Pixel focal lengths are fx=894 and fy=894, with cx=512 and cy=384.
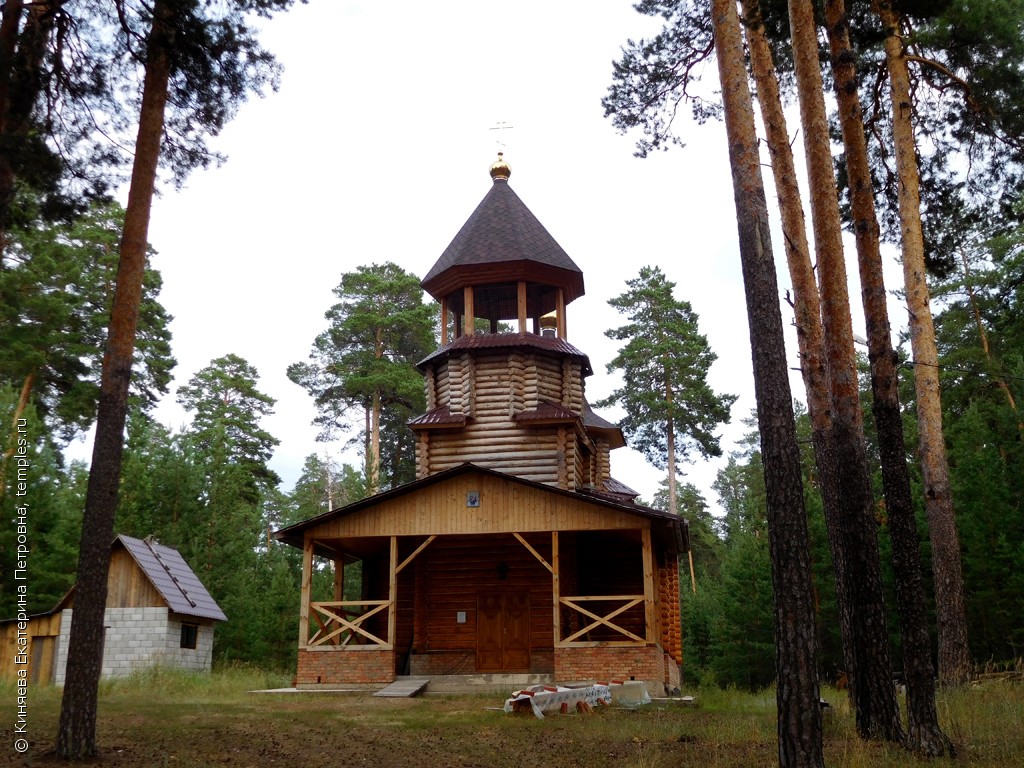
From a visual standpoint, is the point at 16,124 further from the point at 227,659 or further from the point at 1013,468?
the point at 1013,468

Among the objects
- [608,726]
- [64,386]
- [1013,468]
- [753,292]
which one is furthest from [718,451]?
[753,292]

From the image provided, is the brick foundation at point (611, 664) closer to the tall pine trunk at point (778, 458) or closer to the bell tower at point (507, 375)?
the bell tower at point (507, 375)

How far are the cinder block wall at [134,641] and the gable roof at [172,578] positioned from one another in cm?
47

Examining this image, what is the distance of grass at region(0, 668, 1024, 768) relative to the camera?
8.09 m

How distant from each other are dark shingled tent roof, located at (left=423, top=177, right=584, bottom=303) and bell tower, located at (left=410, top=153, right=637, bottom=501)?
0.03 meters

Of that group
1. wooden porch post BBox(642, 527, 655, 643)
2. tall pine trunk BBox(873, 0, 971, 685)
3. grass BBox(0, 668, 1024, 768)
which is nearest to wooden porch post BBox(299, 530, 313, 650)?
grass BBox(0, 668, 1024, 768)

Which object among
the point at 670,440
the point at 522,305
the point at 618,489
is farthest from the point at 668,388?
the point at 522,305

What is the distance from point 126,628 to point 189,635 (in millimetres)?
1559

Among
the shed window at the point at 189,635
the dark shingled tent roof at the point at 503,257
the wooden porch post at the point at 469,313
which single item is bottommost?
the shed window at the point at 189,635

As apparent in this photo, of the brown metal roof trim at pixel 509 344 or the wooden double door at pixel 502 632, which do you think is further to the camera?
the brown metal roof trim at pixel 509 344

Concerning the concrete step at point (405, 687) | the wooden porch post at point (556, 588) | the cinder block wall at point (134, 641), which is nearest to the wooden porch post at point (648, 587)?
the wooden porch post at point (556, 588)

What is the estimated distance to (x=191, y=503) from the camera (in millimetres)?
27312

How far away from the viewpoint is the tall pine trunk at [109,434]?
26.8 ft

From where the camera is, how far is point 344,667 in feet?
57.0
